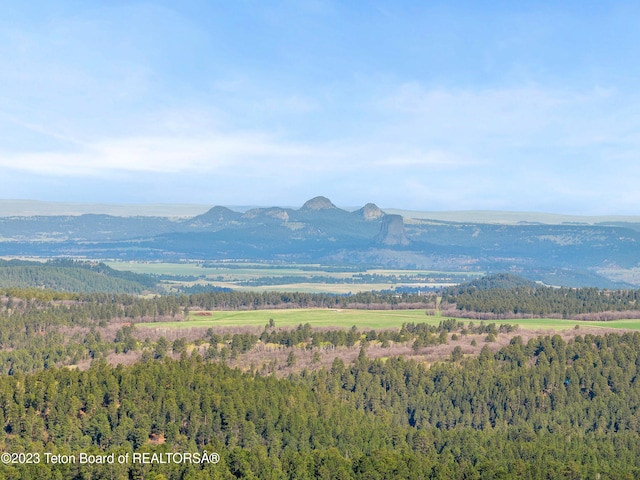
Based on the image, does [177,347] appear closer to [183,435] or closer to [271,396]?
[271,396]

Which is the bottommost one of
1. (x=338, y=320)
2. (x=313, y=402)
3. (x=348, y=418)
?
(x=348, y=418)

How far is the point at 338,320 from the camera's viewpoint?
170125 mm

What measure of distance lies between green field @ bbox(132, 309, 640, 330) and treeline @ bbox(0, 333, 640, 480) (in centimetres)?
2972

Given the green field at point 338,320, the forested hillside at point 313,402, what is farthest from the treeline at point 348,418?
the green field at point 338,320

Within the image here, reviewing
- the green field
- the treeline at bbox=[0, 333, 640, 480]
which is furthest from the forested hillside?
the green field

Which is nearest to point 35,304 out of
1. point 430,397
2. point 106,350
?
point 106,350

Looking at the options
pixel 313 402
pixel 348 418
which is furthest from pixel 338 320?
pixel 348 418

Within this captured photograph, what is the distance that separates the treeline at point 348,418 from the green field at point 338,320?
29.7 meters

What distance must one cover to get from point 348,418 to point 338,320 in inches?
2596

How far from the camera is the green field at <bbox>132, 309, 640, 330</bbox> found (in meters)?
163

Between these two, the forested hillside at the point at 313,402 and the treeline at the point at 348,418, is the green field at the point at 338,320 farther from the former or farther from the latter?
the treeline at the point at 348,418

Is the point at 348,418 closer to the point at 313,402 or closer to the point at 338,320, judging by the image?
the point at 313,402

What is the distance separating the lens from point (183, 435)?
9125 cm

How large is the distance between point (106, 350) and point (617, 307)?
350ft
